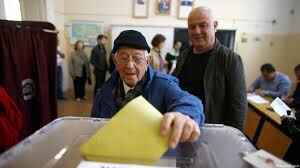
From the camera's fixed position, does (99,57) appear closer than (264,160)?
No

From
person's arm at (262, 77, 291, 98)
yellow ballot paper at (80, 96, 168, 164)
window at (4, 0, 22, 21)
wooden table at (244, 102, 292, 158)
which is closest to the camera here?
yellow ballot paper at (80, 96, 168, 164)

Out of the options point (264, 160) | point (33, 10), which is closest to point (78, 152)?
point (264, 160)

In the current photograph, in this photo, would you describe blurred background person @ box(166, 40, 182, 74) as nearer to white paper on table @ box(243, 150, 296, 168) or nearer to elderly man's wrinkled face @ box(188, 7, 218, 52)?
elderly man's wrinkled face @ box(188, 7, 218, 52)

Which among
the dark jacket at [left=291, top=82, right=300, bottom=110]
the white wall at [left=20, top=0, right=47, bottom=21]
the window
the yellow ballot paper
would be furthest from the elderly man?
the white wall at [left=20, top=0, right=47, bottom=21]

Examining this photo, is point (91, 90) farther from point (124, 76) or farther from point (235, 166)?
point (235, 166)

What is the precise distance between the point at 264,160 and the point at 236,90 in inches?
44.3

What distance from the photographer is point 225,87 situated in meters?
1.58

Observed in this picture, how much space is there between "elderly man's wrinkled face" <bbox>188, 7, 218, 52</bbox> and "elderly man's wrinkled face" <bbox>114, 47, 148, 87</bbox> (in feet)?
2.53

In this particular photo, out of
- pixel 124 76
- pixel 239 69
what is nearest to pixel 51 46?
pixel 124 76

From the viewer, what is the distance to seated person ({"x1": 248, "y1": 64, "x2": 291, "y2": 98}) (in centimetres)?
351

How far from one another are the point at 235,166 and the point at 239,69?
116 cm

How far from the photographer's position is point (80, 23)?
18.7 ft

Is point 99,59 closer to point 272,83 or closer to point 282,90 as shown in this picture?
point 272,83

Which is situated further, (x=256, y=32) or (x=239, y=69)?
(x=256, y=32)
